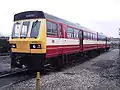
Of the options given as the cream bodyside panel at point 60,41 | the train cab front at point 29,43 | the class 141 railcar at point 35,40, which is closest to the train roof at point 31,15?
the class 141 railcar at point 35,40

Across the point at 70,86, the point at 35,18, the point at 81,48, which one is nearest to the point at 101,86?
the point at 70,86

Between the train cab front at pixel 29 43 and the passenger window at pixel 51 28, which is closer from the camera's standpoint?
the train cab front at pixel 29 43

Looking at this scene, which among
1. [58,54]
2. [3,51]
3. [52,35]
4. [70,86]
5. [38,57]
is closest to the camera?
[70,86]

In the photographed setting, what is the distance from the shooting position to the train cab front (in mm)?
12719

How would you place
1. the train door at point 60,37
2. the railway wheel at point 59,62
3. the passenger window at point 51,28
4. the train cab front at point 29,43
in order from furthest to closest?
the railway wheel at point 59,62, the train door at point 60,37, the passenger window at point 51,28, the train cab front at point 29,43

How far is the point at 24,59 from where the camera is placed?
13281 millimetres

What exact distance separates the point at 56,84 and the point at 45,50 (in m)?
2.82

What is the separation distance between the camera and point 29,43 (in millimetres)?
12859

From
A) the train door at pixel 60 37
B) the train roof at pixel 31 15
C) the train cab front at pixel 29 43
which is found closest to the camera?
the train cab front at pixel 29 43

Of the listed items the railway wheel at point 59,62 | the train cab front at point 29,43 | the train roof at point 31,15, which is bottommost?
the railway wheel at point 59,62

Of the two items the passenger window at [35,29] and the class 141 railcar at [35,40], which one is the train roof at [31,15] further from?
the passenger window at [35,29]

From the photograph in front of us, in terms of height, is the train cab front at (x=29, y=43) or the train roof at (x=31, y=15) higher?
the train roof at (x=31, y=15)

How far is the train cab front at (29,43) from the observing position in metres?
12.7

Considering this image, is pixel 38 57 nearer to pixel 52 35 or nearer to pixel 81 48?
pixel 52 35
